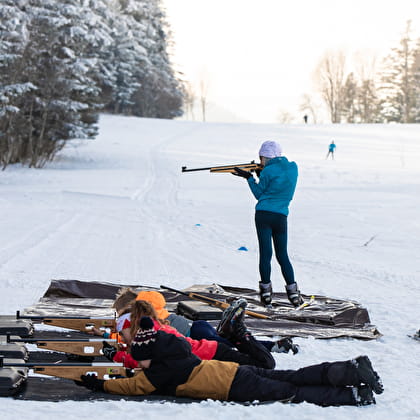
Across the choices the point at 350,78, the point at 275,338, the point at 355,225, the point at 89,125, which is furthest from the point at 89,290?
the point at 350,78

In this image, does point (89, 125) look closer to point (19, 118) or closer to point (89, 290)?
point (19, 118)

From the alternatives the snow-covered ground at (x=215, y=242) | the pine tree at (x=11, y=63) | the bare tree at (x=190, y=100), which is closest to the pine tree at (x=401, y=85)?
the bare tree at (x=190, y=100)

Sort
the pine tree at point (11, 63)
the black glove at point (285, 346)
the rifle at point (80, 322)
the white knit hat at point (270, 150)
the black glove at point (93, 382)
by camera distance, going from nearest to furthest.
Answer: the black glove at point (93, 382) < the black glove at point (285, 346) < the rifle at point (80, 322) < the white knit hat at point (270, 150) < the pine tree at point (11, 63)

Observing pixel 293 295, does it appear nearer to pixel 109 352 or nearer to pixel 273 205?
pixel 273 205

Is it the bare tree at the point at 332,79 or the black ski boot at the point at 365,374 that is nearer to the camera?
the black ski boot at the point at 365,374

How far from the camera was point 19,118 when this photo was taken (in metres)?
26.0

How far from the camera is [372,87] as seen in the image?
235ft

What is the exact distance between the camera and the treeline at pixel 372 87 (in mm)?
67000

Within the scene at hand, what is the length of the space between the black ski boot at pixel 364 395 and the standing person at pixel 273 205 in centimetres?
312

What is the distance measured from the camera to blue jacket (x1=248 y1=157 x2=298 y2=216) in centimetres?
719

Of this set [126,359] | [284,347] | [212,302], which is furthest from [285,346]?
[212,302]

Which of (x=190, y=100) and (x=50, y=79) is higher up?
(x=190, y=100)

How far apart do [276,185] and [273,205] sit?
246 millimetres

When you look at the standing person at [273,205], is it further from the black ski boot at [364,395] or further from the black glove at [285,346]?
the black ski boot at [364,395]
